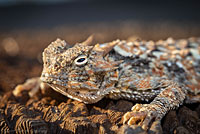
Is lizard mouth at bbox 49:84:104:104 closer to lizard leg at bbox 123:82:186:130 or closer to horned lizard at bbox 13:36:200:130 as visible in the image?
horned lizard at bbox 13:36:200:130

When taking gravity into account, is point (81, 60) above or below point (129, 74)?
above

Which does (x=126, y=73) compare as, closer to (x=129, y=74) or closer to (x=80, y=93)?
(x=129, y=74)

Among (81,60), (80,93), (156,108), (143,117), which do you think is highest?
(81,60)

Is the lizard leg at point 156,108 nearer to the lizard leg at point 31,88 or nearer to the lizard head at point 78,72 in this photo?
the lizard head at point 78,72

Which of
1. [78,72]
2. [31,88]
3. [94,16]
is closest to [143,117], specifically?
[78,72]

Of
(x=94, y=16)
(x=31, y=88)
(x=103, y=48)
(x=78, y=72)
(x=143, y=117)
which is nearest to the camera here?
(x=143, y=117)

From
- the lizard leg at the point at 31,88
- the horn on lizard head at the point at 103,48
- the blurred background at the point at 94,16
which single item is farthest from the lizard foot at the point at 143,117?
the blurred background at the point at 94,16
